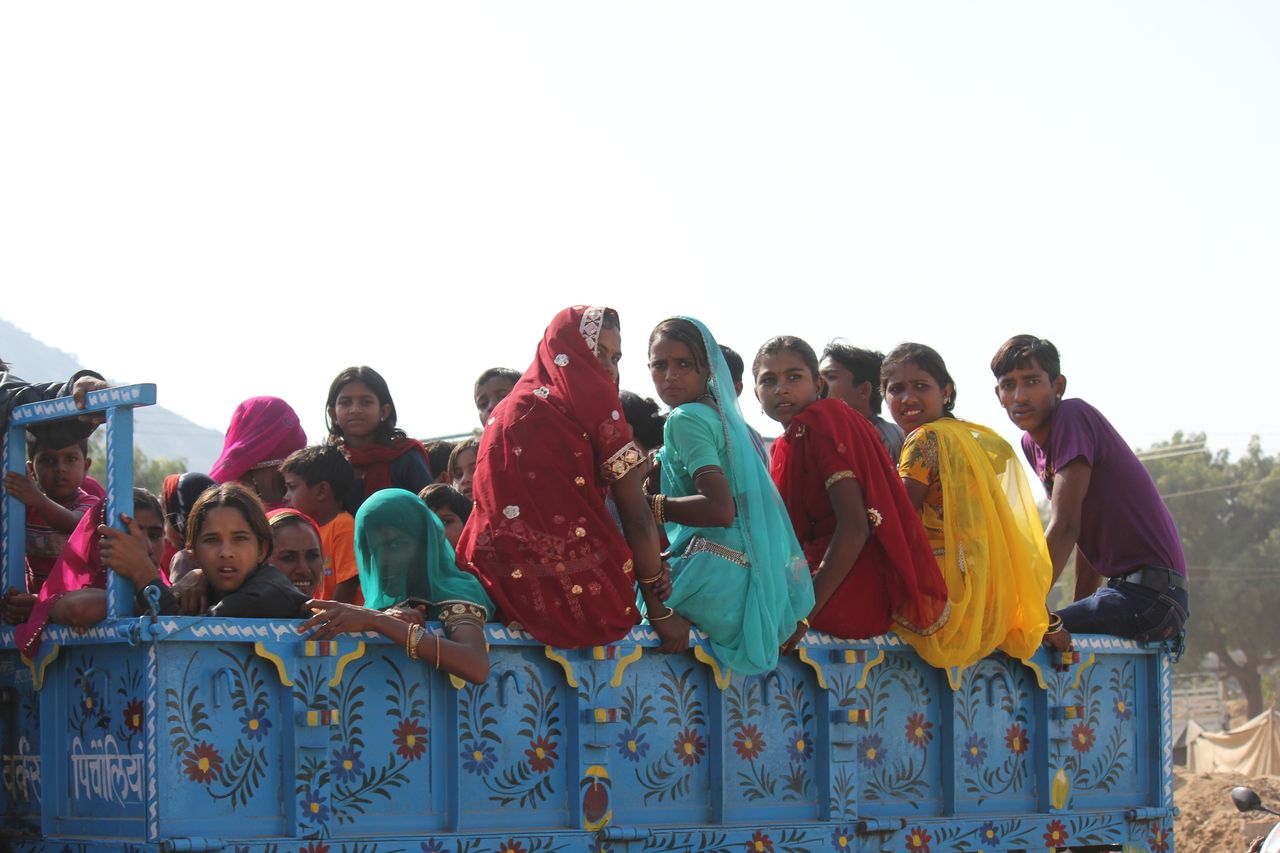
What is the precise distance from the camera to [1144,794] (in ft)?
21.5

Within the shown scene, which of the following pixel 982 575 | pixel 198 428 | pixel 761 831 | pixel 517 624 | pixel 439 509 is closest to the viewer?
pixel 517 624

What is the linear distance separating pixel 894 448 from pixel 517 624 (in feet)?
7.72

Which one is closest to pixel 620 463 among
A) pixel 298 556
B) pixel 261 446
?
pixel 298 556

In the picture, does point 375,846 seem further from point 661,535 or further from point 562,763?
point 661,535

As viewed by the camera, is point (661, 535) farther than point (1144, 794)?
No

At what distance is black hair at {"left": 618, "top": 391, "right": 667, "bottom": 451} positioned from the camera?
258 inches

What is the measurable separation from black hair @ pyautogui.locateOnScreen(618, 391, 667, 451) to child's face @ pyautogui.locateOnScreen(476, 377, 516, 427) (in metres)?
0.94

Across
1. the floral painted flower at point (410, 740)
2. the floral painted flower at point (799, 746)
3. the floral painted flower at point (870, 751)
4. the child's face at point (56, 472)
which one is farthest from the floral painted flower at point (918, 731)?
the child's face at point (56, 472)

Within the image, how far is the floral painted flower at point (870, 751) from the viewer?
18.5ft

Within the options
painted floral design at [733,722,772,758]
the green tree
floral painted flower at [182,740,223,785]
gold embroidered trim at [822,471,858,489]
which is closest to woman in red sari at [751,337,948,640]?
gold embroidered trim at [822,471,858,489]

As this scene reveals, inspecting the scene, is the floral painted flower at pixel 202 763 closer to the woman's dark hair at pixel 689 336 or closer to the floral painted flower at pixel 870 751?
the woman's dark hair at pixel 689 336

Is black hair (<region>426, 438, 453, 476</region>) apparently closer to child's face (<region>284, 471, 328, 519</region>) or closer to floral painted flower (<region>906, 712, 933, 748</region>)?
child's face (<region>284, 471, 328, 519</region>)

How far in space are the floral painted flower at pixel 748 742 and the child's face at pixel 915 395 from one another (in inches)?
57.8

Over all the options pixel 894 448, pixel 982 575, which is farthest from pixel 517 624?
pixel 894 448
